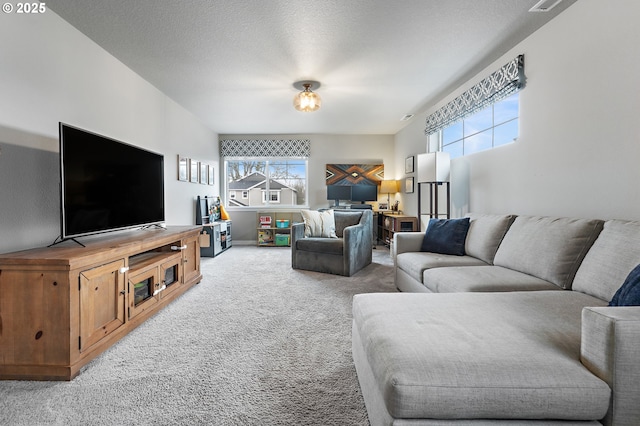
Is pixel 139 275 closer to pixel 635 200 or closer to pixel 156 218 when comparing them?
pixel 156 218

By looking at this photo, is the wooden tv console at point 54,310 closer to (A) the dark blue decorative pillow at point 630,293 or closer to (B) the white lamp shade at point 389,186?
(A) the dark blue decorative pillow at point 630,293

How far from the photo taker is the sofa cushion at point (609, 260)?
59.6 inches

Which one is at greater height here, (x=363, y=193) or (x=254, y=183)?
(x=254, y=183)

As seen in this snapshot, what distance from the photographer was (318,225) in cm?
442

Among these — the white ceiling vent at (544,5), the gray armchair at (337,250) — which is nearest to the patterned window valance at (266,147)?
the gray armchair at (337,250)

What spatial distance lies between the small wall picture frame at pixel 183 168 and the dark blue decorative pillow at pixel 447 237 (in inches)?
140

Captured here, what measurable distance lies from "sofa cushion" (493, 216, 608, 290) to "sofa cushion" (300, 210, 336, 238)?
2370mm

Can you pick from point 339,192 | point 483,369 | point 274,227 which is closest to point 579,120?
point 483,369

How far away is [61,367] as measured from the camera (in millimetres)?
1678

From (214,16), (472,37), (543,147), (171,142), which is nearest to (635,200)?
(543,147)

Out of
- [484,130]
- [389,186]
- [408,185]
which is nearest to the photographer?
[484,130]

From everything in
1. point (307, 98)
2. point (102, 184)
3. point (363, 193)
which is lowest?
point (102, 184)

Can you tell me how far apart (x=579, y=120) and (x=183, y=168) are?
4683mm

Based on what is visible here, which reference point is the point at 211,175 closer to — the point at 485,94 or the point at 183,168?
the point at 183,168
